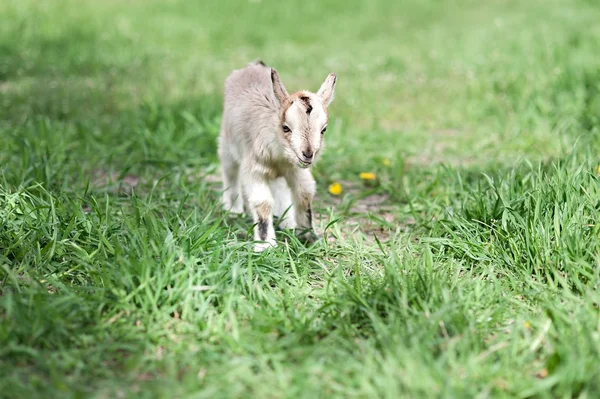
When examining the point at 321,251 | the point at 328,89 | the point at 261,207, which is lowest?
the point at 321,251

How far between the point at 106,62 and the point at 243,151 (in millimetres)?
4642

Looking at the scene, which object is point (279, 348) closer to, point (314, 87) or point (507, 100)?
point (507, 100)

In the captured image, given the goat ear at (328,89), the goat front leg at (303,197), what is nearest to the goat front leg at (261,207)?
the goat front leg at (303,197)

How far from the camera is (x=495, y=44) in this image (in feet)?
30.6

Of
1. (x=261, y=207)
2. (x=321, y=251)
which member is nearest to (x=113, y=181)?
(x=261, y=207)

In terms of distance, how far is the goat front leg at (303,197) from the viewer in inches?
166

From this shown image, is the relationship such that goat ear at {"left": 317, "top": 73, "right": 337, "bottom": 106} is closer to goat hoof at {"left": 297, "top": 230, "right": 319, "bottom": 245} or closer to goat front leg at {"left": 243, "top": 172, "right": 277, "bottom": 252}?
goat front leg at {"left": 243, "top": 172, "right": 277, "bottom": 252}

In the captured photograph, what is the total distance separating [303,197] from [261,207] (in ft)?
0.94

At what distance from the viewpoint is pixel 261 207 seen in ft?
13.4

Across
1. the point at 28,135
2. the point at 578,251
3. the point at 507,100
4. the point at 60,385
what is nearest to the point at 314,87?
the point at 507,100

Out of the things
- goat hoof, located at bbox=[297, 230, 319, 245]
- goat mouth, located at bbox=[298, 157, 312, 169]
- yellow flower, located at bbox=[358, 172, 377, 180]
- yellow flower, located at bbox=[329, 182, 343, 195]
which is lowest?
goat hoof, located at bbox=[297, 230, 319, 245]

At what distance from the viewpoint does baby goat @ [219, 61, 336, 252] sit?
12.3ft

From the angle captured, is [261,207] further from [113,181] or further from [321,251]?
[113,181]

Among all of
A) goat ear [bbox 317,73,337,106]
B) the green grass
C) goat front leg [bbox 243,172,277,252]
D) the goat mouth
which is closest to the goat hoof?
the green grass
